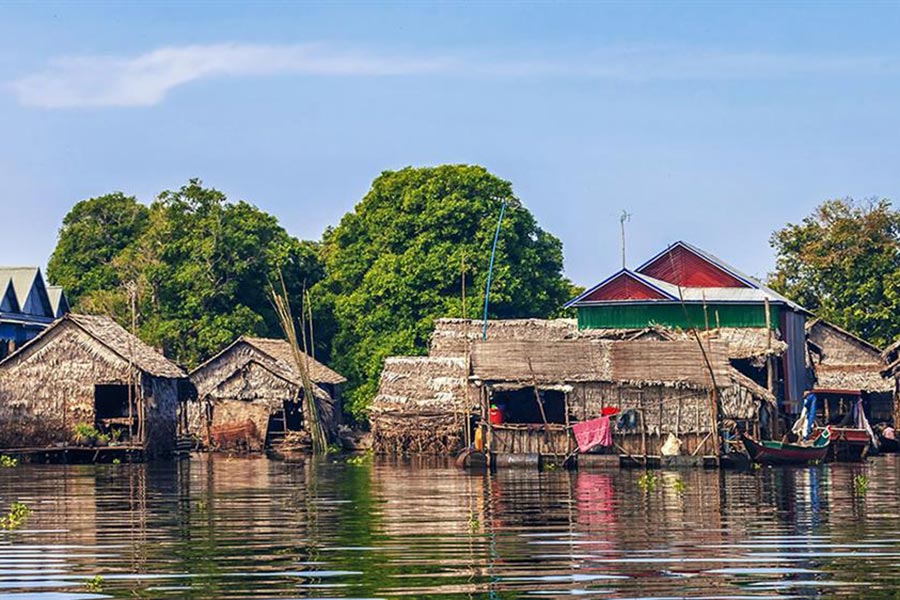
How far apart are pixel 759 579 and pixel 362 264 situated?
149 feet

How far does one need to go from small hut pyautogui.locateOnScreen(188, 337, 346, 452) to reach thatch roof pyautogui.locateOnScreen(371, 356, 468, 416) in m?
5.77

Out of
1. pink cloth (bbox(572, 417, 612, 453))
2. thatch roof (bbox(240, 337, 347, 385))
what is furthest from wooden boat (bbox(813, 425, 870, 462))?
thatch roof (bbox(240, 337, 347, 385))

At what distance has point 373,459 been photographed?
43031 mm

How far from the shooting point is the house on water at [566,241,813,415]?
4494cm

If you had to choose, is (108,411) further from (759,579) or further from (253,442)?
(759,579)

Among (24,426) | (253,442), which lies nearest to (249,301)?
(253,442)

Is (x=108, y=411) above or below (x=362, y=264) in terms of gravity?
below

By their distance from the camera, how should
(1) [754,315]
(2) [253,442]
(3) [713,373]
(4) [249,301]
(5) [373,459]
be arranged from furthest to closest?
1. (4) [249,301]
2. (2) [253,442]
3. (1) [754,315]
4. (5) [373,459]
5. (3) [713,373]

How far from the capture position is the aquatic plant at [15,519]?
64.7 feet

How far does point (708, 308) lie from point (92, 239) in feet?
99.3

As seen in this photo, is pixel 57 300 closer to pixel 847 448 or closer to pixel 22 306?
pixel 22 306

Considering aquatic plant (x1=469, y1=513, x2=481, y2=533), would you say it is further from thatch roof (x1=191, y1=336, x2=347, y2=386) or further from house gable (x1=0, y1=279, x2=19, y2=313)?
house gable (x1=0, y1=279, x2=19, y2=313)

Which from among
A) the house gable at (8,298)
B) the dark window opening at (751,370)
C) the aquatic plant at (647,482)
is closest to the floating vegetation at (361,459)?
the dark window opening at (751,370)

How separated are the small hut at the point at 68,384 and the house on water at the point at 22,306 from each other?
33.7 feet
